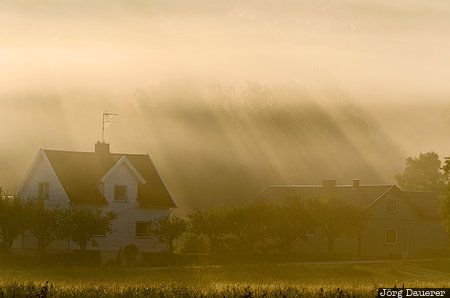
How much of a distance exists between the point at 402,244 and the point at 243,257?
26024 mm

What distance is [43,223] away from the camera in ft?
202

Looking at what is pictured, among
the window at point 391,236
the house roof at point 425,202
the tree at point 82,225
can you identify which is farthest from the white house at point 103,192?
the house roof at point 425,202

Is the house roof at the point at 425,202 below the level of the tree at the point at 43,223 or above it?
above

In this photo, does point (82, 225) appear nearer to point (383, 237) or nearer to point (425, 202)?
point (383, 237)

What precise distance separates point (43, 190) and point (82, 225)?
1023cm

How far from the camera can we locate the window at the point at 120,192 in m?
70.1

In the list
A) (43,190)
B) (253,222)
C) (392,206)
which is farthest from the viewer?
(392,206)

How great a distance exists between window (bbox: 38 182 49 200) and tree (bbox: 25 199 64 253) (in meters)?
7.36

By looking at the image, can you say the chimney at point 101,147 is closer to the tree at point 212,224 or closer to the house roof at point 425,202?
the tree at point 212,224

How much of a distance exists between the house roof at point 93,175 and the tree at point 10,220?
642 cm

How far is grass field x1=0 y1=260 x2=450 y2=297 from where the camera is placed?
2652 cm

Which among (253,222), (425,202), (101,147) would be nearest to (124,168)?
(101,147)

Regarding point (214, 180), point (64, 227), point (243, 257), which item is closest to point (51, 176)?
point (64, 227)

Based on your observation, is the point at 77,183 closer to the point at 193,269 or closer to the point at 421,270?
the point at 193,269
